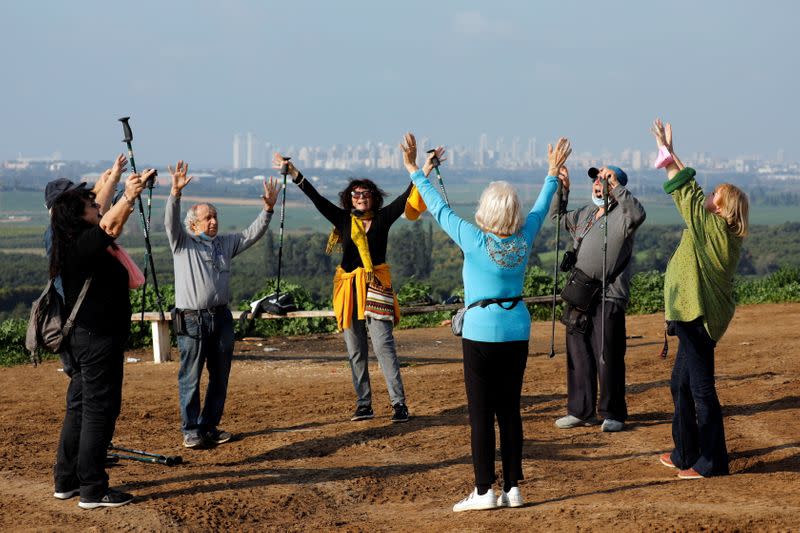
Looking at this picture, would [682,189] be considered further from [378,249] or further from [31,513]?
[31,513]

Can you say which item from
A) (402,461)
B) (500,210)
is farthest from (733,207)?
(402,461)

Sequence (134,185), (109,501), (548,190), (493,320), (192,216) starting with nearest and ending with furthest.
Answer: (493,320) → (134,185) → (548,190) → (109,501) → (192,216)

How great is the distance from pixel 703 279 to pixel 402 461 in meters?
2.47

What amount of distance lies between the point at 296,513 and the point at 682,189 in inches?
117

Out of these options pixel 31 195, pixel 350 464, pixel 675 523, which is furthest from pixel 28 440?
pixel 31 195

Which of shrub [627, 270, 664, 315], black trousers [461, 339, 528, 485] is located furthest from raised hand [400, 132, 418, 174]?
shrub [627, 270, 664, 315]

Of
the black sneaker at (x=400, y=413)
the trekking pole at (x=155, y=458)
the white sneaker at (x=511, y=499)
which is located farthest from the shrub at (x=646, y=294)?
the white sneaker at (x=511, y=499)

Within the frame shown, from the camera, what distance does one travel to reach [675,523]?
5.18m

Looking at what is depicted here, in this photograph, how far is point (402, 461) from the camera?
727 cm

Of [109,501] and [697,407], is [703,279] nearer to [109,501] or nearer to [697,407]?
[697,407]

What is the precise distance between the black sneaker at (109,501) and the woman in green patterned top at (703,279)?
3435 mm

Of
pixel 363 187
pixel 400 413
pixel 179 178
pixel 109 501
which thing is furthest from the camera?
pixel 400 413

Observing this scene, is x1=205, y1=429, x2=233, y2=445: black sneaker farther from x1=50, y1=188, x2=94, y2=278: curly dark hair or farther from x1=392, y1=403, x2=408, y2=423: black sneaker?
x1=50, y1=188, x2=94, y2=278: curly dark hair

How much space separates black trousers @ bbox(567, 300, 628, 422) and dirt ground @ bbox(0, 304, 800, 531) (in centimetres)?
19
